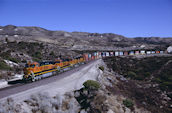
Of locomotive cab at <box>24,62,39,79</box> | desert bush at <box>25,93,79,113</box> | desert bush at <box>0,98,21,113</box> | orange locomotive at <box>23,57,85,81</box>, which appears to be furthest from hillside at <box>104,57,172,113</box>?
desert bush at <box>0,98,21,113</box>

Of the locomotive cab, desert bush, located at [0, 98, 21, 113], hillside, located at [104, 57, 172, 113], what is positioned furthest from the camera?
the locomotive cab

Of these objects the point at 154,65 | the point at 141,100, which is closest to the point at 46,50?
the point at 154,65

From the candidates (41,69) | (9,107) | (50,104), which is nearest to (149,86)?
(41,69)

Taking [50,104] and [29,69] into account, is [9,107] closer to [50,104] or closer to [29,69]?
[50,104]

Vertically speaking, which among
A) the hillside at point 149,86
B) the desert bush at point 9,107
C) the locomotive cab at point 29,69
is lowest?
the hillside at point 149,86

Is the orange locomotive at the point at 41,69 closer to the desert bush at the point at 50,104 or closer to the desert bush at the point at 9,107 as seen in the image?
the desert bush at the point at 50,104

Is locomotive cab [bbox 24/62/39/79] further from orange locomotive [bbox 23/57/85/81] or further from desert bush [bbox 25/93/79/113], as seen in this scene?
desert bush [bbox 25/93/79/113]

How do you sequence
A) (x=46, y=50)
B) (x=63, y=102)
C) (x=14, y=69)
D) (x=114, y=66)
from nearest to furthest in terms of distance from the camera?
(x=63, y=102) → (x=14, y=69) → (x=114, y=66) → (x=46, y=50)

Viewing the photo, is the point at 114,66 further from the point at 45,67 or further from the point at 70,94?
the point at 70,94

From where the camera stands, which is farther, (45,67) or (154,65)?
(154,65)

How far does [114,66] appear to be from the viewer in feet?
185

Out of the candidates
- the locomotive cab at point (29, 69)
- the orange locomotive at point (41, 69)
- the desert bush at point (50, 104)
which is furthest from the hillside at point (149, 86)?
the locomotive cab at point (29, 69)

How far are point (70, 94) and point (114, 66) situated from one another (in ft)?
123

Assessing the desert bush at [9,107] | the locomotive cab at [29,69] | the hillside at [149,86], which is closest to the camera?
the desert bush at [9,107]
